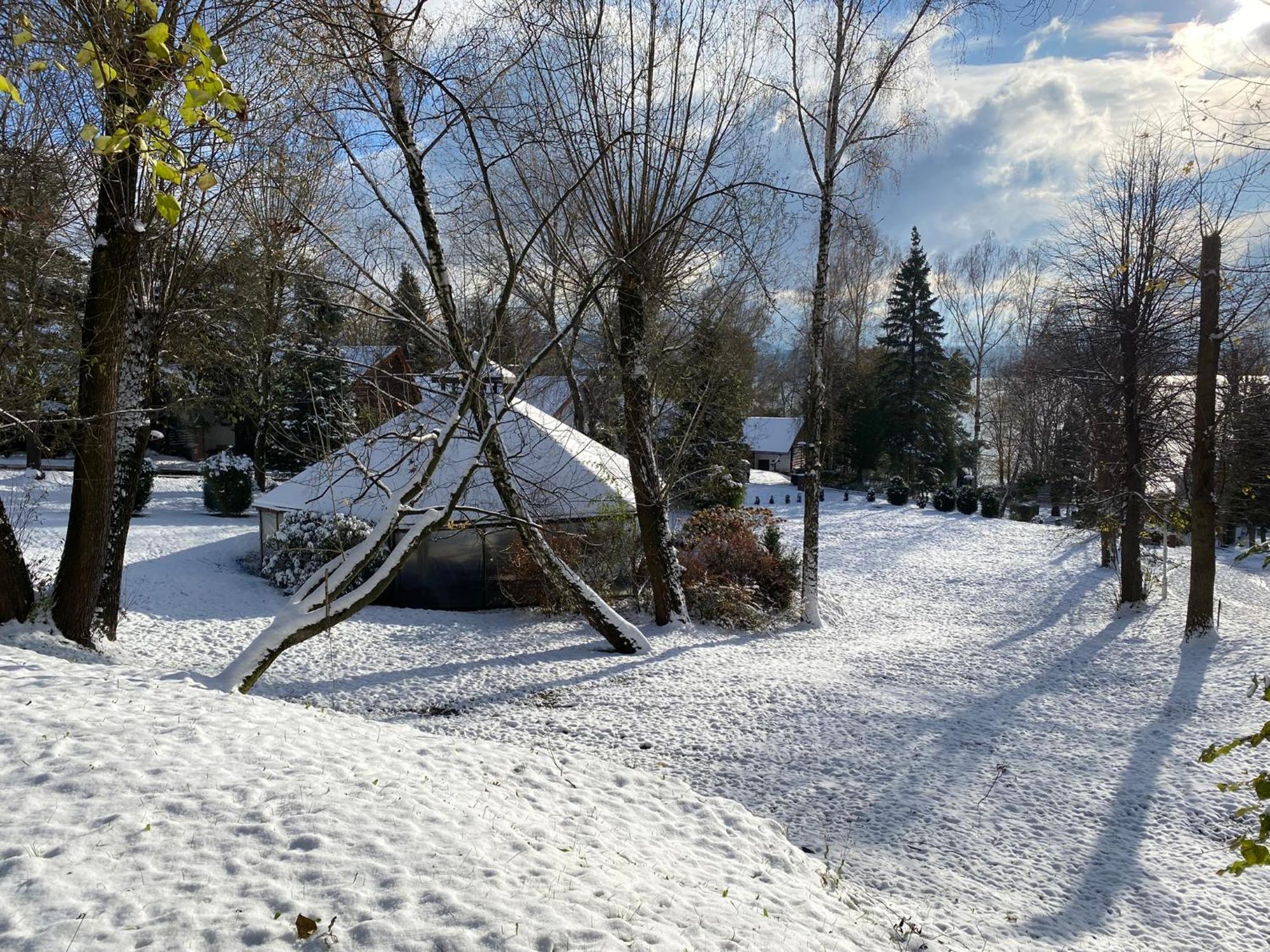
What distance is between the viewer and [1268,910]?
5.25 metres

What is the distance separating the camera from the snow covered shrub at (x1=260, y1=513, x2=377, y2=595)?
1296cm

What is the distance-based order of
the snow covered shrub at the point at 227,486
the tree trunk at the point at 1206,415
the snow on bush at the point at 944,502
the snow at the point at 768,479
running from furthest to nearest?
1. the snow at the point at 768,479
2. the snow on bush at the point at 944,502
3. the snow covered shrub at the point at 227,486
4. the tree trunk at the point at 1206,415

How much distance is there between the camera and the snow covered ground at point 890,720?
17.1ft

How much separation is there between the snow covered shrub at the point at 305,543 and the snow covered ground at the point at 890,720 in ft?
1.50

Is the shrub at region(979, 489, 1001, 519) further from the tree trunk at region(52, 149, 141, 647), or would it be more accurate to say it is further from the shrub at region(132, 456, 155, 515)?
the tree trunk at region(52, 149, 141, 647)

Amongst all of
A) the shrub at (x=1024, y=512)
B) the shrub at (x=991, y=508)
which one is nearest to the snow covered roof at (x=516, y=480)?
the shrub at (x=991, y=508)

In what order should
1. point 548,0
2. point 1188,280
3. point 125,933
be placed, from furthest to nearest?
point 548,0
point 1188,280
point 125,933

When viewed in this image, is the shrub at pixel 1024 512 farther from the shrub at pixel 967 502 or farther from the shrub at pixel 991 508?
the shrub at pixel 967 502

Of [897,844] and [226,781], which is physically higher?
[226,781]

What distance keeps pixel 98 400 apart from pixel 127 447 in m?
1.03

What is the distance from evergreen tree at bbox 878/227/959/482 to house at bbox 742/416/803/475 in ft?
47.5

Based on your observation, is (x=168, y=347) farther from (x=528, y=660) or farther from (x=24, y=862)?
(x=24, y=862)

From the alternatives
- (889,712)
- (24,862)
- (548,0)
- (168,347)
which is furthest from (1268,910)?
(168,347)

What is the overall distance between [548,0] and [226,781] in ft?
29.2
